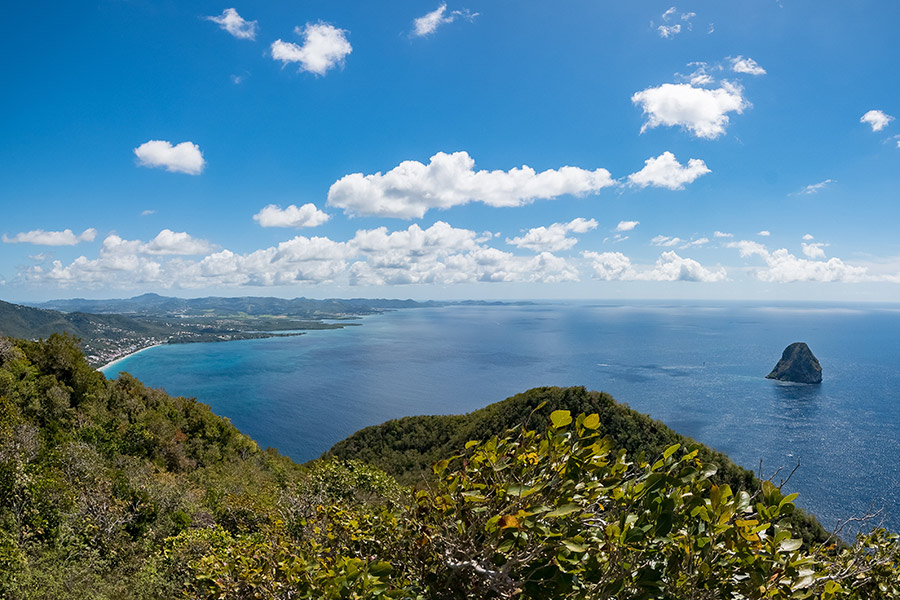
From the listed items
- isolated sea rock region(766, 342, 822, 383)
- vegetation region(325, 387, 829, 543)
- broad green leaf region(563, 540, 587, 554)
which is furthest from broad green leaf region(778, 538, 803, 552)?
isolated sea rock region(766, 342, 822, 383)

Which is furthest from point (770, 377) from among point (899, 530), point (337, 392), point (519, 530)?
point (519, 530)

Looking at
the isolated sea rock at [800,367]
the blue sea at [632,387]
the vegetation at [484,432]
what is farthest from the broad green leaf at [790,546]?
the isolated sea rock at [800,367]

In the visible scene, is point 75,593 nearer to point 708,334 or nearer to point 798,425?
point 798,425

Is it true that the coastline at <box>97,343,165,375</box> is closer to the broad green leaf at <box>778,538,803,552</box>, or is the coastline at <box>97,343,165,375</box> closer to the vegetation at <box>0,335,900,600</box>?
the vegetation at <box>0,335,900,600</box>

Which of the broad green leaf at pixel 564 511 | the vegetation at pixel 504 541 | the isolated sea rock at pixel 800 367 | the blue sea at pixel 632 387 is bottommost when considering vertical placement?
the blue sea at pixel 632 387

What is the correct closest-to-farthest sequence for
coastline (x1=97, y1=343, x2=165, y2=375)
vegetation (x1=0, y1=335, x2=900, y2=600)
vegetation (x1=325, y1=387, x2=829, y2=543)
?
1. vegetation (x1=0, y1=335, x2=900, y2=600)
2. vegetation (x1=325, y1=387, x2=829, y2=543)
3. coastline (x1=97, y1=343, x2=165, y2=375)

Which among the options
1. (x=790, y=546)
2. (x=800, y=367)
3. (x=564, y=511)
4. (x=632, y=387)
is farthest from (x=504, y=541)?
(x=800, y=367)

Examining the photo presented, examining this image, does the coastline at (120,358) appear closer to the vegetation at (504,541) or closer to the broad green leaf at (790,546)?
the vegetation at (504,541)
